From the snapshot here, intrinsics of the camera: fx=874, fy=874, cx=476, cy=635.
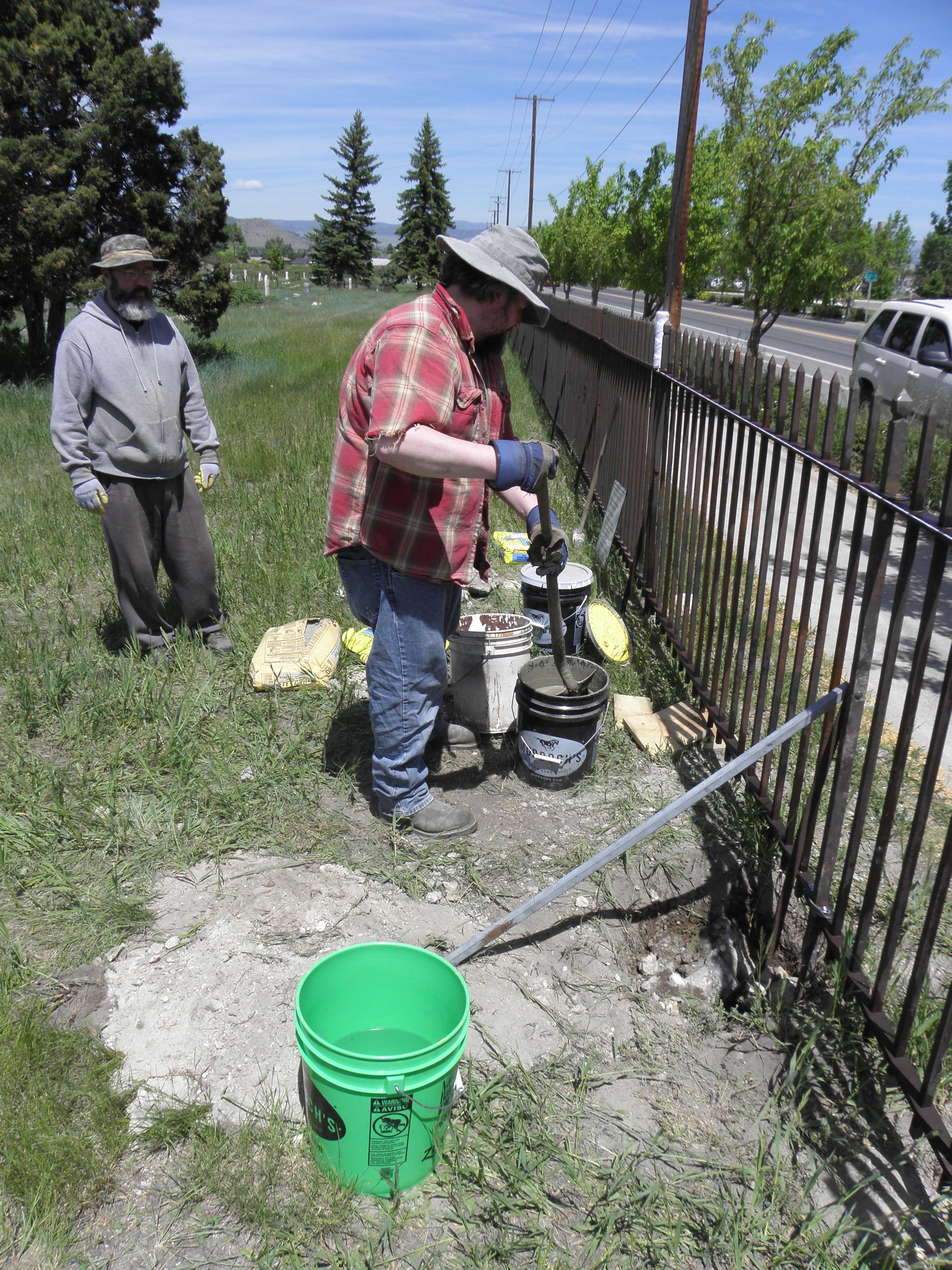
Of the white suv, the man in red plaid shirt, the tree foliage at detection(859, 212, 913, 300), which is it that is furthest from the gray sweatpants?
the tree foliage at detection(859, 212, 913, 300)

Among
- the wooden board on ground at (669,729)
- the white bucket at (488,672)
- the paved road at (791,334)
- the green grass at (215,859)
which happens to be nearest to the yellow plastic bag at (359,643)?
the green grass at (215,859)

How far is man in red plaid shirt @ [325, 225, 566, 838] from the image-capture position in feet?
8.23

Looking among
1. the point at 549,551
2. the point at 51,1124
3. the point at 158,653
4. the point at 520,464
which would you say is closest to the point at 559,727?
the point at 549,551

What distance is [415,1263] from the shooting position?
6.08ft

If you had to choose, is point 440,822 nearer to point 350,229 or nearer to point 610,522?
point 610,522

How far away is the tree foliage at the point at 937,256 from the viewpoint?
4919 centimetres

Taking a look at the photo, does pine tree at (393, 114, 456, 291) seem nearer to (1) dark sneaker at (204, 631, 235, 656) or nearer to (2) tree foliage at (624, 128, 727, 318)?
(2) tree foliage at (624, 128, 727, 318)

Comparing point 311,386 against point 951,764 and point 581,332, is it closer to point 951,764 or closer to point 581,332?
point 581,332

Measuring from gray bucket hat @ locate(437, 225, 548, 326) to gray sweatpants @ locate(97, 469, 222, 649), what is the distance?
2.24 metres

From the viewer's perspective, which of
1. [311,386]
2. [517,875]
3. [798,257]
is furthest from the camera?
[311,386]

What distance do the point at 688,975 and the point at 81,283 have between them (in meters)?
16.1

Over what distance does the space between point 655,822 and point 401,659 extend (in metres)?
1.02

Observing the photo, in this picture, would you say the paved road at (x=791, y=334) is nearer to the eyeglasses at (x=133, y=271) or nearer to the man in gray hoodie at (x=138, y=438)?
the man in gray hoodie at (x=138, y=438)

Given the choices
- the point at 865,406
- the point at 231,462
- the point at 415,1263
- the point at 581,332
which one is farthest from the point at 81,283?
the point at 415,1263
